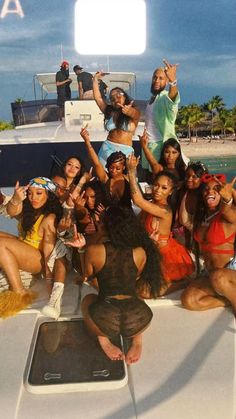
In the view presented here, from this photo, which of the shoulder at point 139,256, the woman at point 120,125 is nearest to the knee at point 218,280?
the shoulder at point 139,256

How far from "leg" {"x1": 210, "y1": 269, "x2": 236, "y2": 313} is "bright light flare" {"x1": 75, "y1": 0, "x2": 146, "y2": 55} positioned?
1.67 meters

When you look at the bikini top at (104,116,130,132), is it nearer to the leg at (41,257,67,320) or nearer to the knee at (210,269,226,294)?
the leg at (41,257,67,320)

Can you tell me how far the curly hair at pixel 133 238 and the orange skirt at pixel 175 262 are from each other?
0.21 meters

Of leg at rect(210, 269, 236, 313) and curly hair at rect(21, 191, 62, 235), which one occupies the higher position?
curly hair at rect(21, 191, 62, 235)

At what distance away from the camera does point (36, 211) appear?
119 inches

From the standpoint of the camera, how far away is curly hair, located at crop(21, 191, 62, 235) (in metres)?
2.98

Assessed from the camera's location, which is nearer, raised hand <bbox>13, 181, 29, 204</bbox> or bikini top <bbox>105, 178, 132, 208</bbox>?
raised hand <bbox>13, 181, 29, 204</bbox>

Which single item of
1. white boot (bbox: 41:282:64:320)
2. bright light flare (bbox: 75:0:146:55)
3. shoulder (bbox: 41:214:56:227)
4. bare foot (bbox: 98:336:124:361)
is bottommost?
white boot (bbox: 41:282:64:320)

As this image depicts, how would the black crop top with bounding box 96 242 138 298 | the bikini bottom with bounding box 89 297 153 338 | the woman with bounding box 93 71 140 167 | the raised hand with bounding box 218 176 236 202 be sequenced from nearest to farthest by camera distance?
the bikini bottom with bounding box 89 297 153 338 → the black crop top with bounding box 96 242 138 298 → the raised hand with bounding box 218 176 236 202 → the woman with bounding box 93 71 140 167

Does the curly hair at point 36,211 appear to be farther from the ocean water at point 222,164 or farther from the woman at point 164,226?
the ocean water at point 222,164

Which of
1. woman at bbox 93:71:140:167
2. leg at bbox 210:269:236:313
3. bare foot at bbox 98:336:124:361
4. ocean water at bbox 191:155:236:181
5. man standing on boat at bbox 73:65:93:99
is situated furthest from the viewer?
ocean water at bbox 191:155:236:181

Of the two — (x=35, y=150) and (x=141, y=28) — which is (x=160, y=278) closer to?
(x=141, y=28)

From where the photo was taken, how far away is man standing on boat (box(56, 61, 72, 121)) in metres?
6.83

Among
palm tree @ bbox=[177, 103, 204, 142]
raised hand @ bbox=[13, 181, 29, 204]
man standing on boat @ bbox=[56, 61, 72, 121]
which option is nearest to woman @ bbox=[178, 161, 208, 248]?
raised hand @ bbox=[13, 181, 29, 204]
